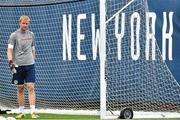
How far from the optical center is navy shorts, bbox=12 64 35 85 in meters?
10.3

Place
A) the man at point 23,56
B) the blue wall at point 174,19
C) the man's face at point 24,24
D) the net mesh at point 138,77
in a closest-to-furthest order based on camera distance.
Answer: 1. the man's face at point 24,24
2. the man at point 23,56
3. the net mesh at point 138,77
4. the blue wall at point 174,19

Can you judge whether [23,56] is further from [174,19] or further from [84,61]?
[174,19]

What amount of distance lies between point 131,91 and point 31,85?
160 centimetres

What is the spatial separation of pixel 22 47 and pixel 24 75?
0.43m

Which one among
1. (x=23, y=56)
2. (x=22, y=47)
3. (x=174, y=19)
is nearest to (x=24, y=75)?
(x=23, y=56)

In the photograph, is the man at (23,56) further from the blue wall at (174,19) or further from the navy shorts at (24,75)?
the blue wall at (174,19)

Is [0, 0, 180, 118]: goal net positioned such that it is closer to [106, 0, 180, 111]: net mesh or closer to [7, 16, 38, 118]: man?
[106, 0, 180, 111]: net mesh

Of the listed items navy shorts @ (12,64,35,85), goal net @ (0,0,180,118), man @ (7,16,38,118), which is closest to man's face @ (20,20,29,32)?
man @ (7,16,38,118)

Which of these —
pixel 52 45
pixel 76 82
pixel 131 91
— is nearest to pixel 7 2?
pixel 52 45

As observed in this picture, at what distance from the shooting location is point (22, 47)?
10328 mm

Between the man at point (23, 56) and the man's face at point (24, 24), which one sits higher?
the man's face at point (24, 24)

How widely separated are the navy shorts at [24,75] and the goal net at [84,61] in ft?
3.61

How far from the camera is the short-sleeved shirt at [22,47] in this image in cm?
1028

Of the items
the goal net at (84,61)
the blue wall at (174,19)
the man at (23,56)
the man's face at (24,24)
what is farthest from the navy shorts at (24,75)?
the blue wall at (174,19)
